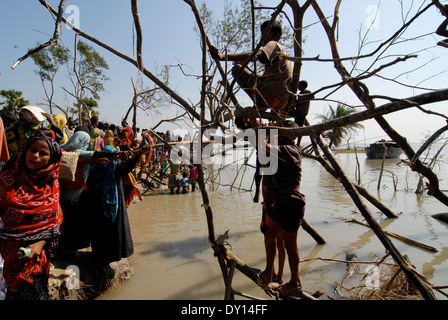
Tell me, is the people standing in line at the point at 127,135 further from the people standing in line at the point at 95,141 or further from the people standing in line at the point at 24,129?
the people standing in line at the point at 95,141

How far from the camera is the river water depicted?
3.50 m

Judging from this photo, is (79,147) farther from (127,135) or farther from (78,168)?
(127,135)

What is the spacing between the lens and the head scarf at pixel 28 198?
6.22 feet

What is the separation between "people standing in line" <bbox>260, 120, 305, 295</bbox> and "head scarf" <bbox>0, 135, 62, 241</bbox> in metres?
1.87

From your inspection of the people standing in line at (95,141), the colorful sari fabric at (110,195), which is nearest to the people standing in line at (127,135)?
the colorful sari fabric at (110,195)

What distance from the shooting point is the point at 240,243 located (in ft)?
16.7

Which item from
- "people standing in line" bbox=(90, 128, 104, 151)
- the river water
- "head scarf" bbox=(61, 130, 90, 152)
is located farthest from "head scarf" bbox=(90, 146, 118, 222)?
"people standing in line" bbox=(90, 128, 104, 151)

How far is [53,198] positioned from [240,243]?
373 centimetres

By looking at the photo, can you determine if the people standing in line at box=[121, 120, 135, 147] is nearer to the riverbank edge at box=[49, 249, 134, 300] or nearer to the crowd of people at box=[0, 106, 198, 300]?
the crowd of people at box=[0, 106, 198, 300]

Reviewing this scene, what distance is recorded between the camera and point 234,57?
88.4 inches

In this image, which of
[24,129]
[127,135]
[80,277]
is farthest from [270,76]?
[80,277]
